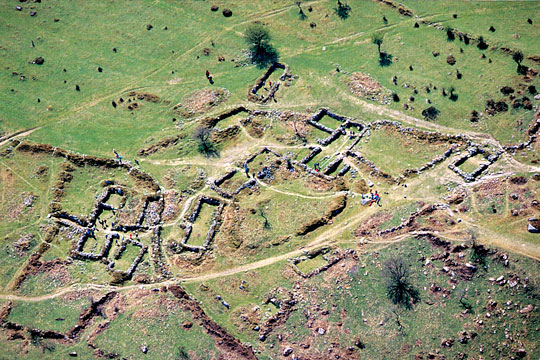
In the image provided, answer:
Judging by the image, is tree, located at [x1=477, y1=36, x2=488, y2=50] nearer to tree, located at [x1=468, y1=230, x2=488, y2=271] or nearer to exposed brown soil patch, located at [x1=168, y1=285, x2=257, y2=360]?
tree, located at [x1=468, y1=230, x2=488, y2=271]

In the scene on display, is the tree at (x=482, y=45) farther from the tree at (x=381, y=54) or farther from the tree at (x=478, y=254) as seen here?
the tree at (x=478, y=254)

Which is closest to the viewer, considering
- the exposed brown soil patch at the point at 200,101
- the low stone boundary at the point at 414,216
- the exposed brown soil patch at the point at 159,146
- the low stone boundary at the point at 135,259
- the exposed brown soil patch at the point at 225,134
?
the low stone boundary at the point at 414,216

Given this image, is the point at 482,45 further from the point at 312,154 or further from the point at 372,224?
the point at 372,224

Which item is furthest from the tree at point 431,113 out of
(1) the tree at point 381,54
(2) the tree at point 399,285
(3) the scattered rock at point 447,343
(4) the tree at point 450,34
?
(3) the scattered rock at point 447,343

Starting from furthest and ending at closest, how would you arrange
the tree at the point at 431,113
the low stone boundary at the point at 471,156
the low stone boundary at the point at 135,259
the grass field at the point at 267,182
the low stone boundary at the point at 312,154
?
the tree at the point at 431,113, the low stone boundary at the point at 312,154, the low stone boundary at the point at 471,156, the low stone boundary at the point at 135,259, the grass field at the point at 267,182

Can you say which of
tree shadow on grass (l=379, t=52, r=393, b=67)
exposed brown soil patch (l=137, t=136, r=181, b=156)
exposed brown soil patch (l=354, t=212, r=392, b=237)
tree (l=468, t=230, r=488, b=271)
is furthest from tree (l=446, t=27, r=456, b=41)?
exposed brown soil patch (l=137, t=136, r=181, b=156)

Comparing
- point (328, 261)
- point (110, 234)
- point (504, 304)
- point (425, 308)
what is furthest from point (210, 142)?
point (504, 304)
